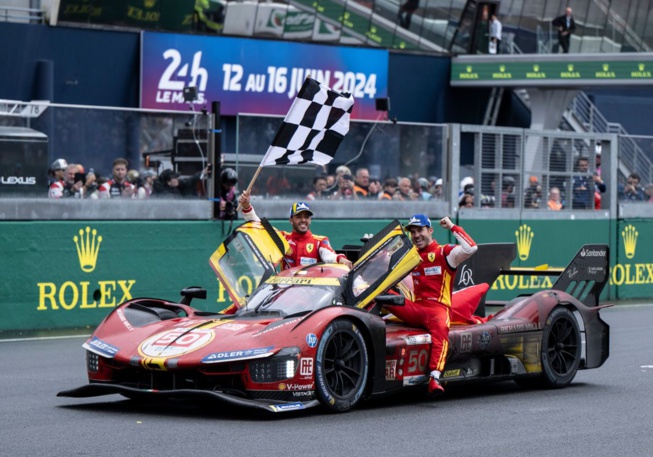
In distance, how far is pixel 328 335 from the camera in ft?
30.2

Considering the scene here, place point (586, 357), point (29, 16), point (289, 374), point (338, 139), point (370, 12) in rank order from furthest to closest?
point (370, 12)
point (29, 16)
point (338, 139)
point (586, 357)
point (289, 374)

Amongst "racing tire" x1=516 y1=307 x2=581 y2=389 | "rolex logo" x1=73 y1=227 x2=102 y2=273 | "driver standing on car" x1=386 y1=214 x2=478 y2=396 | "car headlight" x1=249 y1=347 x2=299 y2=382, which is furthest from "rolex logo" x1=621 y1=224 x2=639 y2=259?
"car headlight" x1=249 y1=347 x2=299 y2=382

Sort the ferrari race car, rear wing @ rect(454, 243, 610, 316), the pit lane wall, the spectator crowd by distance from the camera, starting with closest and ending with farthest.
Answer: the ferrari race car → rear wing @ rect(454, 243, 610, 316) → the pit lane wall → the spectator crowd

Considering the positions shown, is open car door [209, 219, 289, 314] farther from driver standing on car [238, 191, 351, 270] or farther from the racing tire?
the racing tire

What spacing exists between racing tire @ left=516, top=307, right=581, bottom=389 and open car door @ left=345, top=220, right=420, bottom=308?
1713 mm

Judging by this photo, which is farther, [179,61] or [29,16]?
[179,61]

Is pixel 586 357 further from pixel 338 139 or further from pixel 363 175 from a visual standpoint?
pixel 363 175

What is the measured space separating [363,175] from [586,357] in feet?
25.3

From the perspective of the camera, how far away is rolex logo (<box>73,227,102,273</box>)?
1570 cm

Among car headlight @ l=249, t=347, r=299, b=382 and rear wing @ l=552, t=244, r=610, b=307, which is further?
rear wing @ l=552, t=244, r=610, b=307

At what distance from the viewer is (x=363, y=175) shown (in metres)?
18.7

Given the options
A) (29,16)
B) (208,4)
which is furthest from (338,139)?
(208,4)

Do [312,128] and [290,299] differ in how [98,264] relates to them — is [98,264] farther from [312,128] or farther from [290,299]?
[290,299]

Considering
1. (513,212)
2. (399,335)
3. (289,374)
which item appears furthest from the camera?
(513,212)
